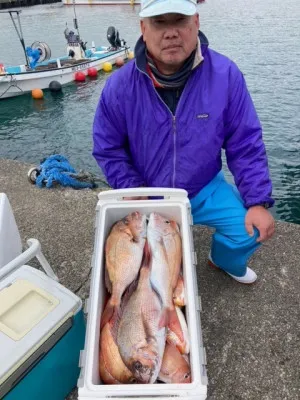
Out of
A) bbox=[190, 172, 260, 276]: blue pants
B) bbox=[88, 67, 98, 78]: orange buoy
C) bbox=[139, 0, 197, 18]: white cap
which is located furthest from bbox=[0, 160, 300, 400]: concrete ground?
bbox=[88, 67, 98, 78]: orange buoy

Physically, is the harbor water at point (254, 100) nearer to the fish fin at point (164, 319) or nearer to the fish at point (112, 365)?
the fish fin at point (164, 319)

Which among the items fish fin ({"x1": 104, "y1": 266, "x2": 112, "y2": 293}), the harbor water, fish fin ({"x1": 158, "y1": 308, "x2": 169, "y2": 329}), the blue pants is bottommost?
the harbor water

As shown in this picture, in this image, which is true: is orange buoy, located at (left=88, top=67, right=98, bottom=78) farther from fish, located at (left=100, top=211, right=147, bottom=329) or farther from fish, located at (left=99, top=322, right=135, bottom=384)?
fish, located at (left=99, top=322, right=135, bottom=384)

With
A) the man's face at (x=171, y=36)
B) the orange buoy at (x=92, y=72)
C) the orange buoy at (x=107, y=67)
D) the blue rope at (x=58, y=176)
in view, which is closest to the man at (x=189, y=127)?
the man's face at (x=171, y=36)

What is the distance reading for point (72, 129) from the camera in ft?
40.8

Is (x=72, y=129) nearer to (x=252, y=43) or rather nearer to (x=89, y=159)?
(x=89, y=159)

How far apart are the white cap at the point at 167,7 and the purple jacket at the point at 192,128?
369 millimetres

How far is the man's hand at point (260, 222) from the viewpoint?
92.0 inches

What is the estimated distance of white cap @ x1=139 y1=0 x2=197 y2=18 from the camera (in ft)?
6.70

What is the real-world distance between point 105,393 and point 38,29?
34494 mm

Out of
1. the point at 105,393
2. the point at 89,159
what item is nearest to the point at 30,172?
the point at 105,393

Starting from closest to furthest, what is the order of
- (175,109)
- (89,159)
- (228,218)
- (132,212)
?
(132,212) < (175,109) < (228,218) < (89,159)

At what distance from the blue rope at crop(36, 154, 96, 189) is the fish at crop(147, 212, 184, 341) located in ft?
7.81

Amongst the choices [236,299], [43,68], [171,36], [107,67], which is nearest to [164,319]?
[236,299]
